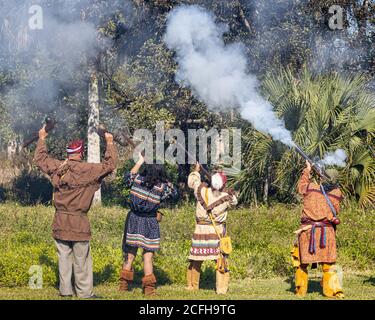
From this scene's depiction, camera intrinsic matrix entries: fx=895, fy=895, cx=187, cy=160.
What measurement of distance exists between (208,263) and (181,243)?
134cm

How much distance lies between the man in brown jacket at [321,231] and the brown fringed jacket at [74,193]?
246cm

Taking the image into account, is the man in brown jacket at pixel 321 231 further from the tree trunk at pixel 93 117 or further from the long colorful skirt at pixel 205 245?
the tree trunk at pixel 93 117

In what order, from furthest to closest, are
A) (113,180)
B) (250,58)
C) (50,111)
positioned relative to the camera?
(113,180) < (50,111) < (250,58)

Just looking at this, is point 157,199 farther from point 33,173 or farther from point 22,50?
point 33,173

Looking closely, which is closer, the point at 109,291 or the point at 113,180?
the point at 109,291

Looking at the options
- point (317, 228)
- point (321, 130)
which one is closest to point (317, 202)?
point (317, 228)

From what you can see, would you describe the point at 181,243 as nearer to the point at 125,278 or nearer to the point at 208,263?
the point at 208,263

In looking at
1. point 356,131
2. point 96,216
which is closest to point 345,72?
point 356,131

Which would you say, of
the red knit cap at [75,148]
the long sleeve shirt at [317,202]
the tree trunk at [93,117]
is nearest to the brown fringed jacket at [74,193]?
the red knit cap at [75,148]

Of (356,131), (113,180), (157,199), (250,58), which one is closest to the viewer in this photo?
(157,199)

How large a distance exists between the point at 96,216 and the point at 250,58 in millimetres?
4916

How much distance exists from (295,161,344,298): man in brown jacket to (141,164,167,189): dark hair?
5.65 ft

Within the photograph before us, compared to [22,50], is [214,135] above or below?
below

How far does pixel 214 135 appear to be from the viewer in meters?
20.0
